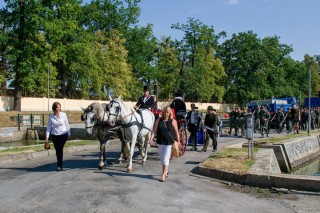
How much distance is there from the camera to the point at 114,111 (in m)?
10.7

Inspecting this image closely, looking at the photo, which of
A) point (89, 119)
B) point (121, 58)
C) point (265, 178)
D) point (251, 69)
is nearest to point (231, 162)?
point (265, 178)

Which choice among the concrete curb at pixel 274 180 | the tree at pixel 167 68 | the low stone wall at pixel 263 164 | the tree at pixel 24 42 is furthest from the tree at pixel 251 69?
the concrete curb at pixel 274 180

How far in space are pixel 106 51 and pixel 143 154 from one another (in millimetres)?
48272

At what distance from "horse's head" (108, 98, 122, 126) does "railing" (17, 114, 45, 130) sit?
24.6 m

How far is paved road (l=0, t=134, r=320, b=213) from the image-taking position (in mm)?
7293

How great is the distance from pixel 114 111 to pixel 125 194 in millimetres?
3174

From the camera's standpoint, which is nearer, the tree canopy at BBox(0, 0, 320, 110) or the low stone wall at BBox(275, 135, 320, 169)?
the low stone wall at BBox(275, 135, 320, 169)

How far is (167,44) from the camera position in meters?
71.2

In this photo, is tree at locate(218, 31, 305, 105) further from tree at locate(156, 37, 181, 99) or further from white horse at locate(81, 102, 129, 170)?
white horse at locate(81, 102, 129, 170)

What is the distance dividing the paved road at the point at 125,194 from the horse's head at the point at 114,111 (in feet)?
4.57

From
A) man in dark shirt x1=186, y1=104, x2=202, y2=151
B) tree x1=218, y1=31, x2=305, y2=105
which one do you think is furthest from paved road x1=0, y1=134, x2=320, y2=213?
tree x1=218, y1=31, x2=305, y2=105

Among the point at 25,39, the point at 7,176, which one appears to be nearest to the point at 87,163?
the point at 7,176

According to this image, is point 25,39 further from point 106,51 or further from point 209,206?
point 209,206

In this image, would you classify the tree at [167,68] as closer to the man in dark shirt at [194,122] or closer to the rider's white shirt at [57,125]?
the man in dark shirt at [194,122]
